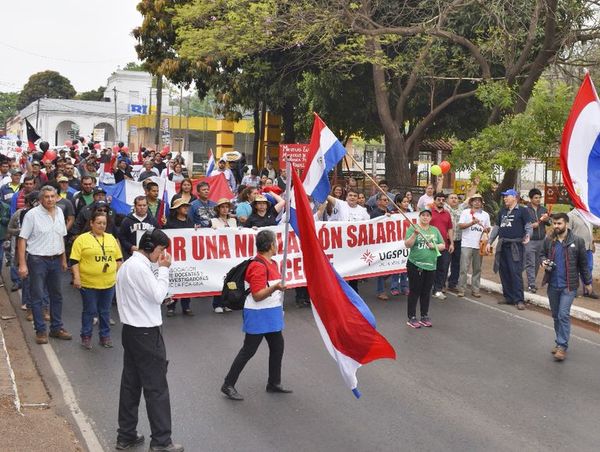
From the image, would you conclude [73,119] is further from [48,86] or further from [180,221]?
[180,221]

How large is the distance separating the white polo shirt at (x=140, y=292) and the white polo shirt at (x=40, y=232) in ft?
11.1

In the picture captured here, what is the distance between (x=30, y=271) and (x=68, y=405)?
2515 millimetres

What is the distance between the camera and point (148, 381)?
19.5 ft

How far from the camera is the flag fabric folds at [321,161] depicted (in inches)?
313

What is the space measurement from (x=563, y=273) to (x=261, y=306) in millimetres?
3891

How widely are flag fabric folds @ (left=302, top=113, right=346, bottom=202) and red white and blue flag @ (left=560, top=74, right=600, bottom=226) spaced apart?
2.19 m

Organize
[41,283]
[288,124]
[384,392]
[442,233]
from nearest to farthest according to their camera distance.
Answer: [384,392] → [41,283] → [442,233] → [288,124]

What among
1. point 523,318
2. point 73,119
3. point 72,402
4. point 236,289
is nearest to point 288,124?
point 523,318

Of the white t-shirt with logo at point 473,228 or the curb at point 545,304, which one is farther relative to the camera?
the white t-shirt with logo at point 473,228

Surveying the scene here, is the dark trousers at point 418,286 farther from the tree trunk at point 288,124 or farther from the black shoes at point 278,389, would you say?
the tree trunk at point 288,124

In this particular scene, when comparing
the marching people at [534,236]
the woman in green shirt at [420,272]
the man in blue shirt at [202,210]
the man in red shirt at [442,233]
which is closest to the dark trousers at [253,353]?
the woman in green shirt at [420,272]

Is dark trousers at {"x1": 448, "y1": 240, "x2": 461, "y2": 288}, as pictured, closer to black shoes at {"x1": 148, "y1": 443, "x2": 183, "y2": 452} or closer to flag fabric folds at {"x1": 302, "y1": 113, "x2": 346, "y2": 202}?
flag fabric folds at {"x1": 302, "y1": 113, "x2": 346, "y2": 202}

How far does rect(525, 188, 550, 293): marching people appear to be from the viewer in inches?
502

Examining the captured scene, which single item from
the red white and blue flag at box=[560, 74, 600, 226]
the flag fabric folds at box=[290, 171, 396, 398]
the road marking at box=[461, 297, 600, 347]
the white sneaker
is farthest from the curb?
the flag fabric folds at box=[290, 171, 396, 398]
